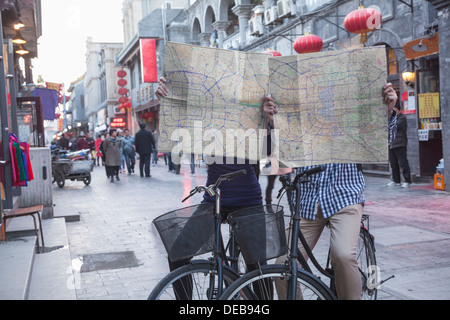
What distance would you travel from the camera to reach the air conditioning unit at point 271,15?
69.6ft

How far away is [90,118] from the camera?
8456 cm

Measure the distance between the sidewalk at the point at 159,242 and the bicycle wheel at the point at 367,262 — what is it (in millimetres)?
871

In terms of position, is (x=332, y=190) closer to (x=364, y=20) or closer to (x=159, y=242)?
(x=159, y=242)

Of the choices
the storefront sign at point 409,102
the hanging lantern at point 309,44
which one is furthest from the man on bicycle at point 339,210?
the hanging lantern at point 309,44

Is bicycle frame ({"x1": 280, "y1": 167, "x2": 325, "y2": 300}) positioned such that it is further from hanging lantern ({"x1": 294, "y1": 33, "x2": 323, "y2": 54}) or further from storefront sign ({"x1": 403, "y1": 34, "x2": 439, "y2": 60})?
hanging lantern ({"x1": 294, "y1": 33, "x2": 323, "y2": 54})

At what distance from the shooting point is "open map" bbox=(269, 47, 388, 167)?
3.16 m

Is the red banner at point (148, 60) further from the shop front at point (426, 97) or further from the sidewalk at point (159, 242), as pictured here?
the shop front at point (426, 97)

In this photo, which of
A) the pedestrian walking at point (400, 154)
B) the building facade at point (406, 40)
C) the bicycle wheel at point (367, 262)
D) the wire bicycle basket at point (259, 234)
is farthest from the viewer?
the pedestrian walking at point (400, 154)

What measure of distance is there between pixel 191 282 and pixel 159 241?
4.35m

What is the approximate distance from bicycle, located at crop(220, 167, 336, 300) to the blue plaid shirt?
12.9 inches

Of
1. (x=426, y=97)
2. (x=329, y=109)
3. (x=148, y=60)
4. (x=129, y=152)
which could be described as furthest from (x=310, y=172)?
(x=148, y=60)

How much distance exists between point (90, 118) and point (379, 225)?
265 feet
